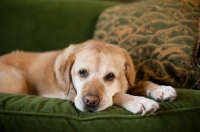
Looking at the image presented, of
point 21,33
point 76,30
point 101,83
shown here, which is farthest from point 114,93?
point 21,33

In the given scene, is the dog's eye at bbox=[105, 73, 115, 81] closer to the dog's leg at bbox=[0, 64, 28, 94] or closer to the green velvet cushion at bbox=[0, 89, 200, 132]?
the green velvet cushion at bbox=[0, 89, 200, 132]

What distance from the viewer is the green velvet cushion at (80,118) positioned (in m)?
1.20

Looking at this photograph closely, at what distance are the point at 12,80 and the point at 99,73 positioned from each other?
74cm

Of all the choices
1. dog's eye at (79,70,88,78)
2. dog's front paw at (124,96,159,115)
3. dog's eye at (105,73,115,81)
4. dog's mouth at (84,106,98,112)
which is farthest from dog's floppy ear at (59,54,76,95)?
dog's front paw at (124,96,159,115)

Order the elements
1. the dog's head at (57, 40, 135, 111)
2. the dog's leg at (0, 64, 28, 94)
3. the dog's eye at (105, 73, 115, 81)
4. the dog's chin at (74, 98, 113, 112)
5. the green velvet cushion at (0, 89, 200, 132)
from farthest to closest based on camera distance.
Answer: the dog's leg at (0, 64, 28, 94)
the dog's eye at (105, 73, 115, 81)
the dog's head at (57, 40, 135, 111)
the dog's chin at (74, 98, 113, 112)
the green velvet cushion at (0, 89, 200, 132)

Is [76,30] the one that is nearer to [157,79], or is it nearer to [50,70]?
[50,70]

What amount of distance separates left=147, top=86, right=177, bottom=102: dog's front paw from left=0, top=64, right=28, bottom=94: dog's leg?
3.43 ft

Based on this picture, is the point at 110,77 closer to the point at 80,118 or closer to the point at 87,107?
the point at 87,107

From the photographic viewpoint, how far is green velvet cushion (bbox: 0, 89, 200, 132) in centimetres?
120

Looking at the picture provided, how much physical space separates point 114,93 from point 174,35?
0.77 m

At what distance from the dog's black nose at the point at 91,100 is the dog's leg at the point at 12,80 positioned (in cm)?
73

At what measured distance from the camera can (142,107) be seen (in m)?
1.29

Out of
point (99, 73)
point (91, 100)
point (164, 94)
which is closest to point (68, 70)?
point (99, 73)

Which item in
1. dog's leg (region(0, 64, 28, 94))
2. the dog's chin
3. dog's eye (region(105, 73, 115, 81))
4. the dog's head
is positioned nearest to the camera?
the dog's chin
